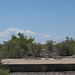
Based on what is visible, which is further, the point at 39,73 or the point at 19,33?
the point at 19,33

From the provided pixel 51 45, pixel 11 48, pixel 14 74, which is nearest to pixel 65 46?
pixel 51 45

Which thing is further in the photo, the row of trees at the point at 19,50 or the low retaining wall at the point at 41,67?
the row of trees at the point at 19,50

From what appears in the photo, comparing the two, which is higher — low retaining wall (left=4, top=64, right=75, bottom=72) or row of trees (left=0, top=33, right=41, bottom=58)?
row of trees (left=0, top=33, right=41, bottom=58)

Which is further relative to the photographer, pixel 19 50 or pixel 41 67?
pixel 19 50

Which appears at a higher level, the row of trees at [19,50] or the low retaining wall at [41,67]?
the row of trees at [19,50]

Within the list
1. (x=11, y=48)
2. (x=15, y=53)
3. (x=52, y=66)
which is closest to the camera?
(x=52, y=66)

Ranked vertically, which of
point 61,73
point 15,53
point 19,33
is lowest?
point 61,73

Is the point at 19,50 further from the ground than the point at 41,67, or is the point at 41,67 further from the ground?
the point at 19,50

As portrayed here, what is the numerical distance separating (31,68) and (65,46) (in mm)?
13984

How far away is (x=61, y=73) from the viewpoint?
1547cm

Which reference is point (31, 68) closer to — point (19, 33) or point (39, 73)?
point (39, 73)

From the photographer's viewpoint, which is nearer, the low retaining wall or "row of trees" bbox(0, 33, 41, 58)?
the low retaining wall

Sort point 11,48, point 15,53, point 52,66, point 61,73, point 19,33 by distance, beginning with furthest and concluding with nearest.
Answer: point 19,33 → point 11,48 → point 15,53 → point 52,66 → point 61,73

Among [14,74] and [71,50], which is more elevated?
[71,50]
